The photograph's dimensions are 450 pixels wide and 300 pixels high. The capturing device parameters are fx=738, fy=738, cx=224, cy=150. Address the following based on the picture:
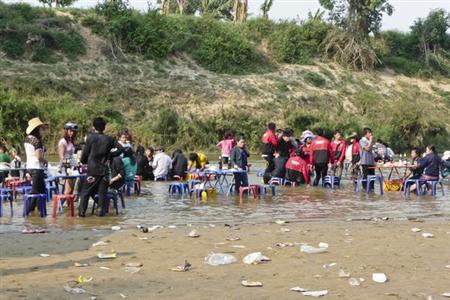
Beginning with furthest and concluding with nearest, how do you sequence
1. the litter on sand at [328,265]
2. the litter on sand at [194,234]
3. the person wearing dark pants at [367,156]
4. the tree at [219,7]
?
the tree at [219,7], the person wearing dark pants at [367,156], the litter on sand at [194,234], the litter on sand at [328,265]

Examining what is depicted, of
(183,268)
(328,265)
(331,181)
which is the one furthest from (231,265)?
(331,181)

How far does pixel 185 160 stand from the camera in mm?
19703

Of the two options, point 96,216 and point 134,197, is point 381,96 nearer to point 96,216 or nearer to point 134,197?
point 134,197

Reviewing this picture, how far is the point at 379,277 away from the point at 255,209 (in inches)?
267

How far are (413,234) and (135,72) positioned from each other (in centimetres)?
3638

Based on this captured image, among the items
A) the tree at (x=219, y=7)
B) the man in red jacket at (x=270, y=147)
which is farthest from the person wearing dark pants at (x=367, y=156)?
the tree at (x=219, y=7)

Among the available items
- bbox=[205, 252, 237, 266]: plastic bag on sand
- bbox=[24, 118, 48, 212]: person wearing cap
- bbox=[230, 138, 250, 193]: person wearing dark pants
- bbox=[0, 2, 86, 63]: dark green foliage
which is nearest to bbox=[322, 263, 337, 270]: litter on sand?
bbox=[205, 252, 237, 266]: plastic bag on sand

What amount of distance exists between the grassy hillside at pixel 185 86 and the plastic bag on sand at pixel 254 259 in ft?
91.5

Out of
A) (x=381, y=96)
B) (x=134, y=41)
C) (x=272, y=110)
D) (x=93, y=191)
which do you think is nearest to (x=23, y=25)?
(x=134, y=41)

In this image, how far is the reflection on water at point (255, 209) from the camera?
12125 mm

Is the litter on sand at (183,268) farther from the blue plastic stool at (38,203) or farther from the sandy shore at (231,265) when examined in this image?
the blue plastic stool at (38,203)

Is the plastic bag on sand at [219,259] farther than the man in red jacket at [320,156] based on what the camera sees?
No

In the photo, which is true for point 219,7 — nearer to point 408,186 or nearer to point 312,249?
point 408,186

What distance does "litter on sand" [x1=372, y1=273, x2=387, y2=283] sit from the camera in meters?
7.27
